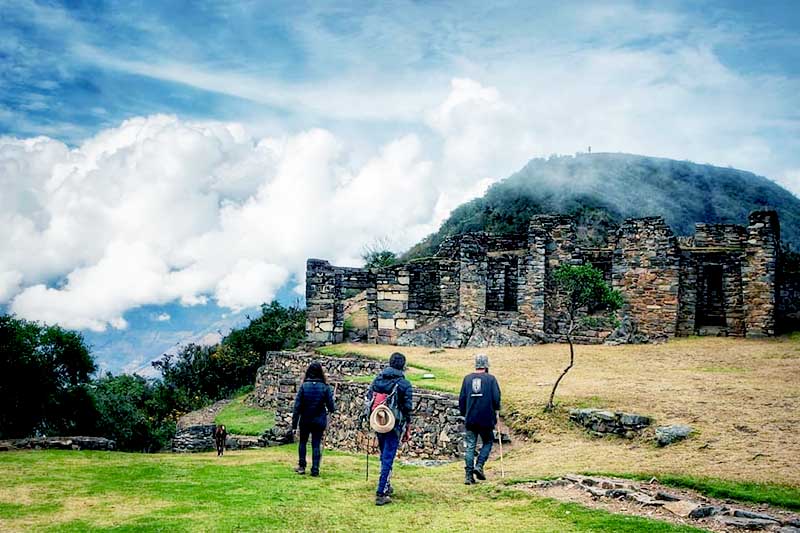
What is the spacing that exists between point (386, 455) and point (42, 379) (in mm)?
14439

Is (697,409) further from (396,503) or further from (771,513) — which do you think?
(396,503)

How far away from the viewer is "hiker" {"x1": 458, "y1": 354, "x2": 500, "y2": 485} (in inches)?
438

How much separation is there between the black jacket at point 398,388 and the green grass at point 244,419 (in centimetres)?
928

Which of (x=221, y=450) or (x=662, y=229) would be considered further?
(x=662, y=229)

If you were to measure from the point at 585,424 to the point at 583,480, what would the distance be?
12.9 feet

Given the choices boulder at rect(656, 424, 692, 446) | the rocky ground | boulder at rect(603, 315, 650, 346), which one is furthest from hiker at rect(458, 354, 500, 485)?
boulder at rect(603, 315, 650, 346)

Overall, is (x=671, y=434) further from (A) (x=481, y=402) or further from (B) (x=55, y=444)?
(B) (x=55, y=444)

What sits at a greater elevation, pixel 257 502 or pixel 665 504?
pixel 665 504

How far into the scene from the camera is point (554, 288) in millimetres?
27625

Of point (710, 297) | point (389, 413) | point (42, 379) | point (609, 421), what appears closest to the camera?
point (389, 413)

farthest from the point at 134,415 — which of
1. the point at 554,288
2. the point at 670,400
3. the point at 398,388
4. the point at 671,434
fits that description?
the point at 671,434

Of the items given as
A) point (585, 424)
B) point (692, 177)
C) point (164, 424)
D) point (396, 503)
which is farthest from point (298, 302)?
point (692, 177)

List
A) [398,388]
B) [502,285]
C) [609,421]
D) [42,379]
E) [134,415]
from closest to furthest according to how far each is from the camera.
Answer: [398,388]
[609,421]
[42,379]
[134,415]
[502,285]

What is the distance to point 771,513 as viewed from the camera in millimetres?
8500
